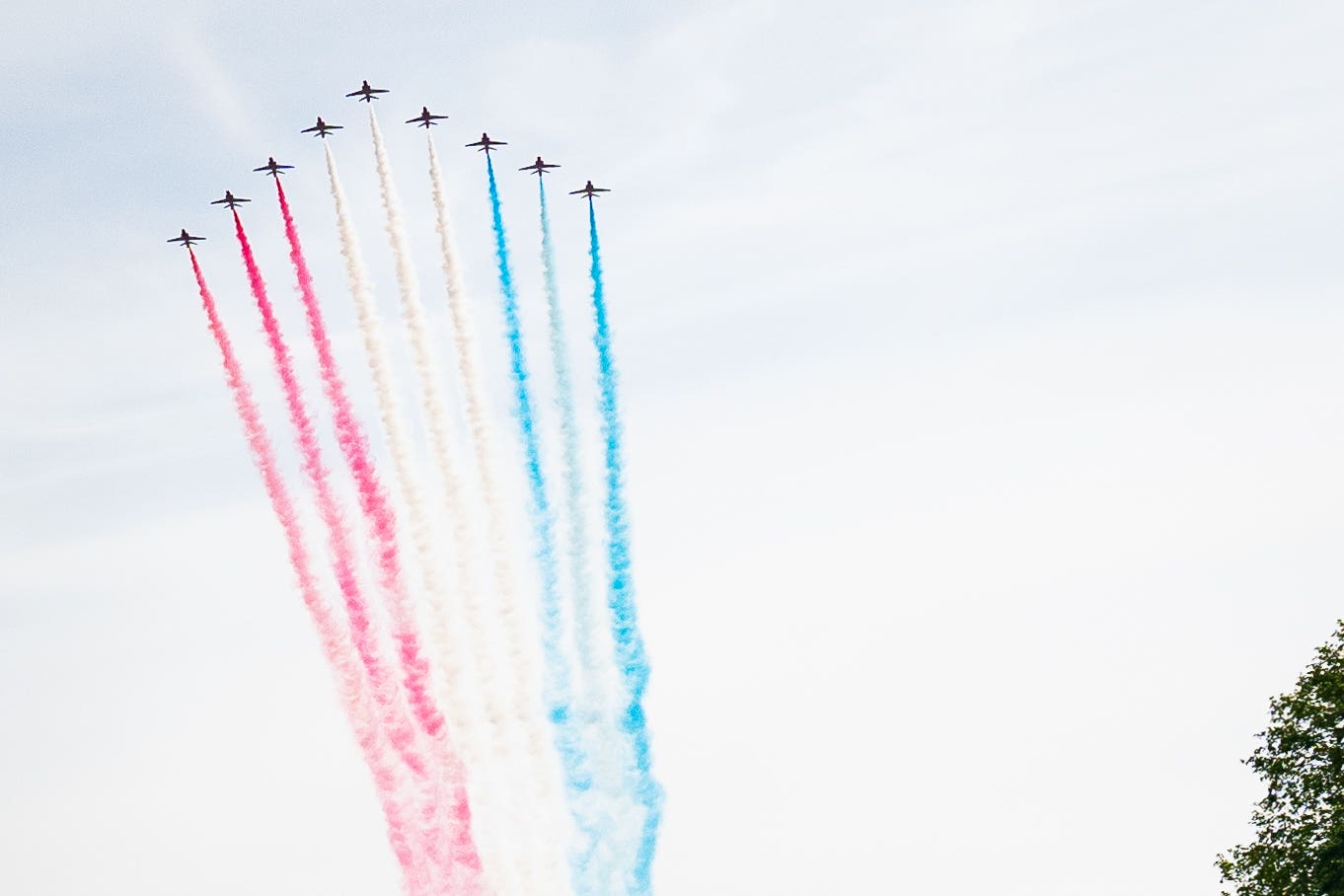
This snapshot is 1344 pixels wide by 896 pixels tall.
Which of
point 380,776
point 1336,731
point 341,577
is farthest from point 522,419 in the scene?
point 1336,731

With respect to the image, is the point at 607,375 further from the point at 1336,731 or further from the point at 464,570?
the point at 1336,731

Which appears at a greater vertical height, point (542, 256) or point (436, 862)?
point (542, 256)

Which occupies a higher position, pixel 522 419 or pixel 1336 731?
pixel 522 419

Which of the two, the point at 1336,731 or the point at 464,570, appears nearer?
the point at 1336,731

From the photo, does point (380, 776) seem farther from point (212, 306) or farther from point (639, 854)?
A: point (212, 306)

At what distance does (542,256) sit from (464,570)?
17617 millimetres

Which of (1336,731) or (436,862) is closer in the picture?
(1336,731)

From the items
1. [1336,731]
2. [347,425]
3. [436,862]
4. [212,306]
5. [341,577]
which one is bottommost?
[436,862]

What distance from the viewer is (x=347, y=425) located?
96.2m

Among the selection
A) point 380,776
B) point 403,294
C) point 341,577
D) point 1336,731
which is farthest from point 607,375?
point 1336,731

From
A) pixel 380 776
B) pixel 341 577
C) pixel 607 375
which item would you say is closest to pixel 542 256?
pixel 607 375

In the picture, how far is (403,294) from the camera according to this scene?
97.4 meters

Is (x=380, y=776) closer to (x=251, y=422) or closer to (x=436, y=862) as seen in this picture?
(x=436, y=862)

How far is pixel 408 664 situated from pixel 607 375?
19170 mm
